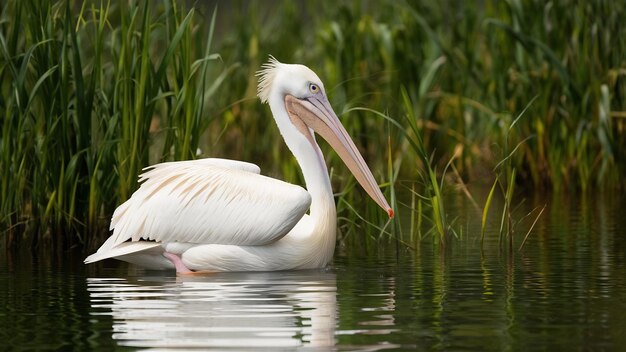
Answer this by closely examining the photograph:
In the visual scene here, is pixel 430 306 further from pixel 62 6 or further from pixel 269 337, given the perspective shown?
pixel 62 6

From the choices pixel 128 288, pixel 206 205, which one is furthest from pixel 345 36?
pixel 128 288

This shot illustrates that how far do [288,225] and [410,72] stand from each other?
22.5 feet

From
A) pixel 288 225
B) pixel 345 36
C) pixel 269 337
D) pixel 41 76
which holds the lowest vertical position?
pixel 269 337

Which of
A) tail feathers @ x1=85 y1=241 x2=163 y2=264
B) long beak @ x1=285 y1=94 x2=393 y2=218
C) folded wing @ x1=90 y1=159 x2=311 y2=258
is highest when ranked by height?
long beak @ x1=285 y1=94 x2=393 y2=218

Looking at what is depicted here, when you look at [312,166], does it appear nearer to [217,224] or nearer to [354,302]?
[217,224]

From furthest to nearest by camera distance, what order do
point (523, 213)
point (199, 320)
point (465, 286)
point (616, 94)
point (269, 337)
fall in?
point (616, 94), point (523, 213), point (465, 286), point (199, 320), point (269, 337)

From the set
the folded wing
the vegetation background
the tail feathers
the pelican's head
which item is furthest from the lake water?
the pelican's head

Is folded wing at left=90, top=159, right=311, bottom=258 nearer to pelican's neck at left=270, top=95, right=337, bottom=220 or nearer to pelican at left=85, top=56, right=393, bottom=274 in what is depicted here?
pelican at left=85, top=56, right=393, bottom=274

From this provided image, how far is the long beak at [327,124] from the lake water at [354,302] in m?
0.61

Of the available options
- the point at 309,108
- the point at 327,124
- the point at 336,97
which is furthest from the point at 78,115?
the point at 336,97

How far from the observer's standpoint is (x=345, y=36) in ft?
51.1

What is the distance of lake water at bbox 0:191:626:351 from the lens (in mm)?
6039

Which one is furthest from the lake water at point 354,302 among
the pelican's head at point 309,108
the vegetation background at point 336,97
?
the pelican's head at point 309,108

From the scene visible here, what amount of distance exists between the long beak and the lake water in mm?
609
